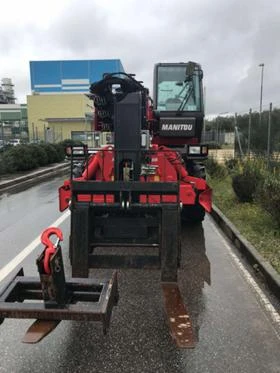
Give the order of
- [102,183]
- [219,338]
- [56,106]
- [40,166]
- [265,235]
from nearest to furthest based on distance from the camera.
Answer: [219,338] < [102,183] < [265,235] < [40,166] < [56,106]

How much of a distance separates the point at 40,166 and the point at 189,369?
20.9 m

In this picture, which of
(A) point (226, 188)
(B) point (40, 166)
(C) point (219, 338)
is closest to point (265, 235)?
(C) point (219, 338)

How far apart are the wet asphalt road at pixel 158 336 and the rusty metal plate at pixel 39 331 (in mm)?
348

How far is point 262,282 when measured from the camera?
17.7 feet

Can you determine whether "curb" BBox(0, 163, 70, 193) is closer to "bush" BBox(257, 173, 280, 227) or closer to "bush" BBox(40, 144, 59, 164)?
"bush" BBox(40, 144, 59, 164)

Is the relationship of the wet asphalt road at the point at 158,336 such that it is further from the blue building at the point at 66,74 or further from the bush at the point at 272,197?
the blue building at the point at 66,74

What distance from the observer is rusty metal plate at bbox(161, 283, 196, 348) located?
372 centimetres

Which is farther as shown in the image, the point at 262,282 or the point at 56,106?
the point at 56,106

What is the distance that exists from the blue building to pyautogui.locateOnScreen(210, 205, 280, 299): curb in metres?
57.6

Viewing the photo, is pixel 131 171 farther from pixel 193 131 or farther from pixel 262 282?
pixel 193 131

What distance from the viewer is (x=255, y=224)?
25.9ft

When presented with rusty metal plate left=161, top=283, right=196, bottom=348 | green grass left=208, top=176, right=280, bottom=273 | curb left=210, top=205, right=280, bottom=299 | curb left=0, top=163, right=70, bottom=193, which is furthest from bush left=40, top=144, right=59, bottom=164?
rusty metal plate left=161, top=283, right=196, bottom=348

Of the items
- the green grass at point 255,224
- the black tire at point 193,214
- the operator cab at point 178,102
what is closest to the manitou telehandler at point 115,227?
the green grass at point 255,224

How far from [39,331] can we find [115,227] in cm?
159
